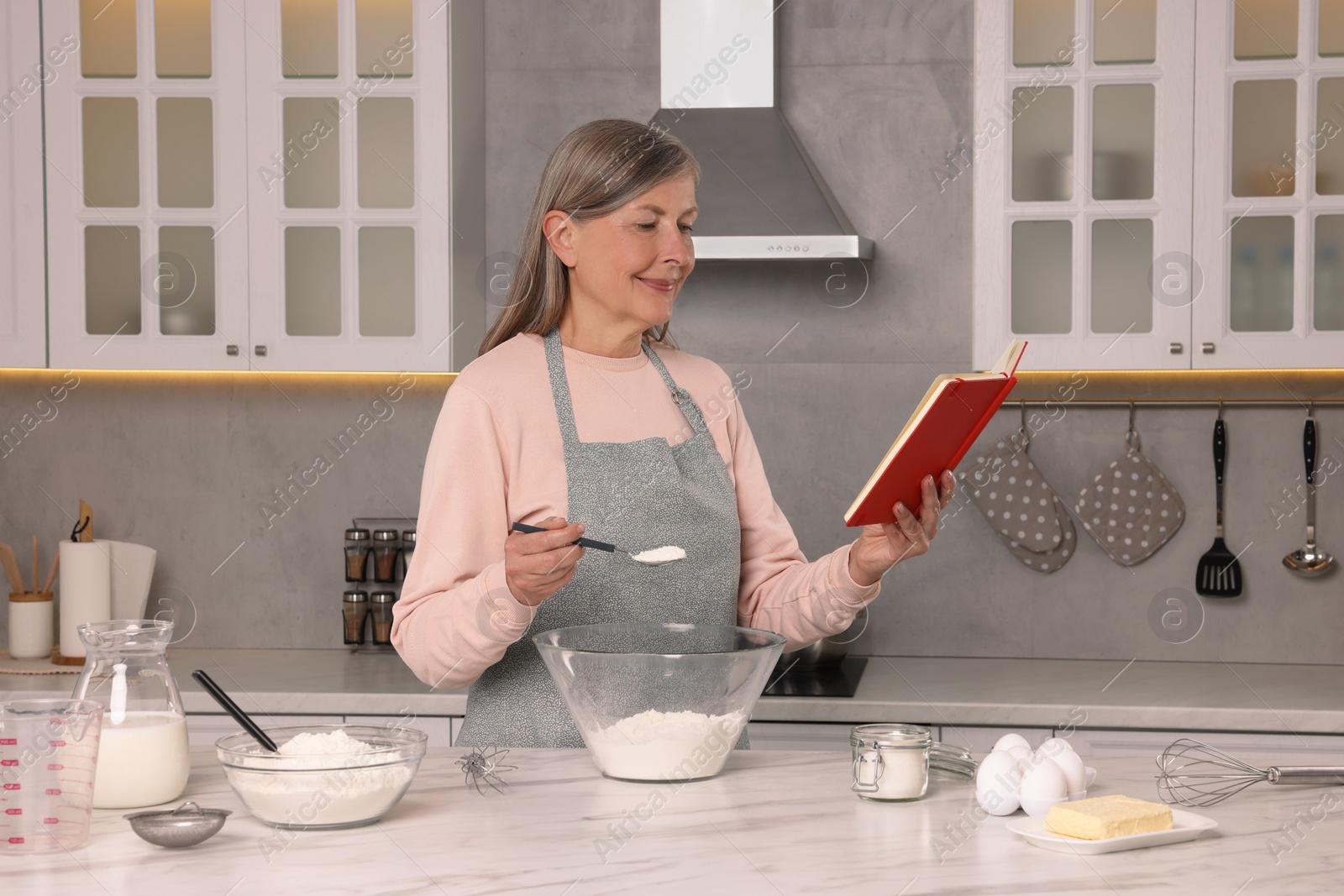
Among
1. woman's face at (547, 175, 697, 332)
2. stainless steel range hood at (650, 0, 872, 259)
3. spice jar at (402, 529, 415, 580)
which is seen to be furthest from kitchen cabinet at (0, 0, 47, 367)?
woman's face at (547, 175, 697, 332)

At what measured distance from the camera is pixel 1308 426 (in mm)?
2855

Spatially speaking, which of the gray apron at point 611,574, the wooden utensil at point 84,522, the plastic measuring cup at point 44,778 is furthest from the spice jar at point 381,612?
the plastic measuring cup at point 44,778

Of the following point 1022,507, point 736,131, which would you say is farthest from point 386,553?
point 1022,507

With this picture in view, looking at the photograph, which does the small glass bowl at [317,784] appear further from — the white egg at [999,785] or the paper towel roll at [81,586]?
the paper towel roll at [81,586]

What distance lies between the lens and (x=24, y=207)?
2742mm

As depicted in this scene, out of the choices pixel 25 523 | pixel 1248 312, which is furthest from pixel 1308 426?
pixel 25 523

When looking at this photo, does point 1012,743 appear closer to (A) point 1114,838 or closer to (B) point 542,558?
(A) point 1114,838

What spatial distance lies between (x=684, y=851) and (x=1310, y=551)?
230 centimetres

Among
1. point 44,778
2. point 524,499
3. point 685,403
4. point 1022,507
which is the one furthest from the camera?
point 1022,507

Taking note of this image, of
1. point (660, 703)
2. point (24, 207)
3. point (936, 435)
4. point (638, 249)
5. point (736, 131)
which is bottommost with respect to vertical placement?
point (660, 703)

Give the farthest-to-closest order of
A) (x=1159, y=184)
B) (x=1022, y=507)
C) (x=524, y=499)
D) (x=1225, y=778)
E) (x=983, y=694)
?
1. (x=1022, y=507)
2. (x=1159, y=184)
3. (x=983, y=694)
4. (x=524, y=499)
5. (x=1225, y=778)

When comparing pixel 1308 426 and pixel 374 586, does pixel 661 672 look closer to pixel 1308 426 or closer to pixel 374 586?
pixel 374 586

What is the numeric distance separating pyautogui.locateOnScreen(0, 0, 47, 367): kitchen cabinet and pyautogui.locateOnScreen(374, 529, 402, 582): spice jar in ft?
2.72

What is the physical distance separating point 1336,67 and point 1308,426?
79 cm
